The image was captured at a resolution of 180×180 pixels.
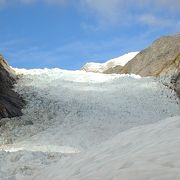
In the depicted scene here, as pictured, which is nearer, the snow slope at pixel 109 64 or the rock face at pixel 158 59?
the rock face at pixel 158 59

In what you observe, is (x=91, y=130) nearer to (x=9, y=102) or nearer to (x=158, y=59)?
(x=9, y=102)

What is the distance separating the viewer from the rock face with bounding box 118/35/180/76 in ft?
104

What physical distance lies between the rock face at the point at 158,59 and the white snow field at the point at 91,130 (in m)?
1.60

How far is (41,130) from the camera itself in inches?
774

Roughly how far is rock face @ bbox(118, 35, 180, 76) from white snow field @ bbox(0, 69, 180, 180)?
5.26ft

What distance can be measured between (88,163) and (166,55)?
26.7m

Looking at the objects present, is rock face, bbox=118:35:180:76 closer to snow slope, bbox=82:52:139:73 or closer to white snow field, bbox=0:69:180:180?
white snow field, bbox=0:69:180:180

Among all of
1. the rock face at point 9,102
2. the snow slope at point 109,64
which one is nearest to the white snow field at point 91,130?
the rock face at point 9,102

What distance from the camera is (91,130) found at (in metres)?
19.7

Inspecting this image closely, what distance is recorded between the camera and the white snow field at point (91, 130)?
787 centimetres

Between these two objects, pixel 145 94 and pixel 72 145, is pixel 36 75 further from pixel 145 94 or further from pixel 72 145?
pixel 72 145

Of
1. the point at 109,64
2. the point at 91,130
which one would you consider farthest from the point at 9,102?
the point at 109,64

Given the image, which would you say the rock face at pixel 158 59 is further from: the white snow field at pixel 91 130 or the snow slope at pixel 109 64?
the snow slope at pixel 109 64

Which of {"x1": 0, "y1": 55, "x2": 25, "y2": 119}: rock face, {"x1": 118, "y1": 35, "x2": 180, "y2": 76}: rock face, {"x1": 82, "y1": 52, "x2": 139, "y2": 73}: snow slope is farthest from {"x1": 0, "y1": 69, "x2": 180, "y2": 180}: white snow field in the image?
{"x1": 82, "y1": 52, "x2": 139, "y2": 73}: snow slope
